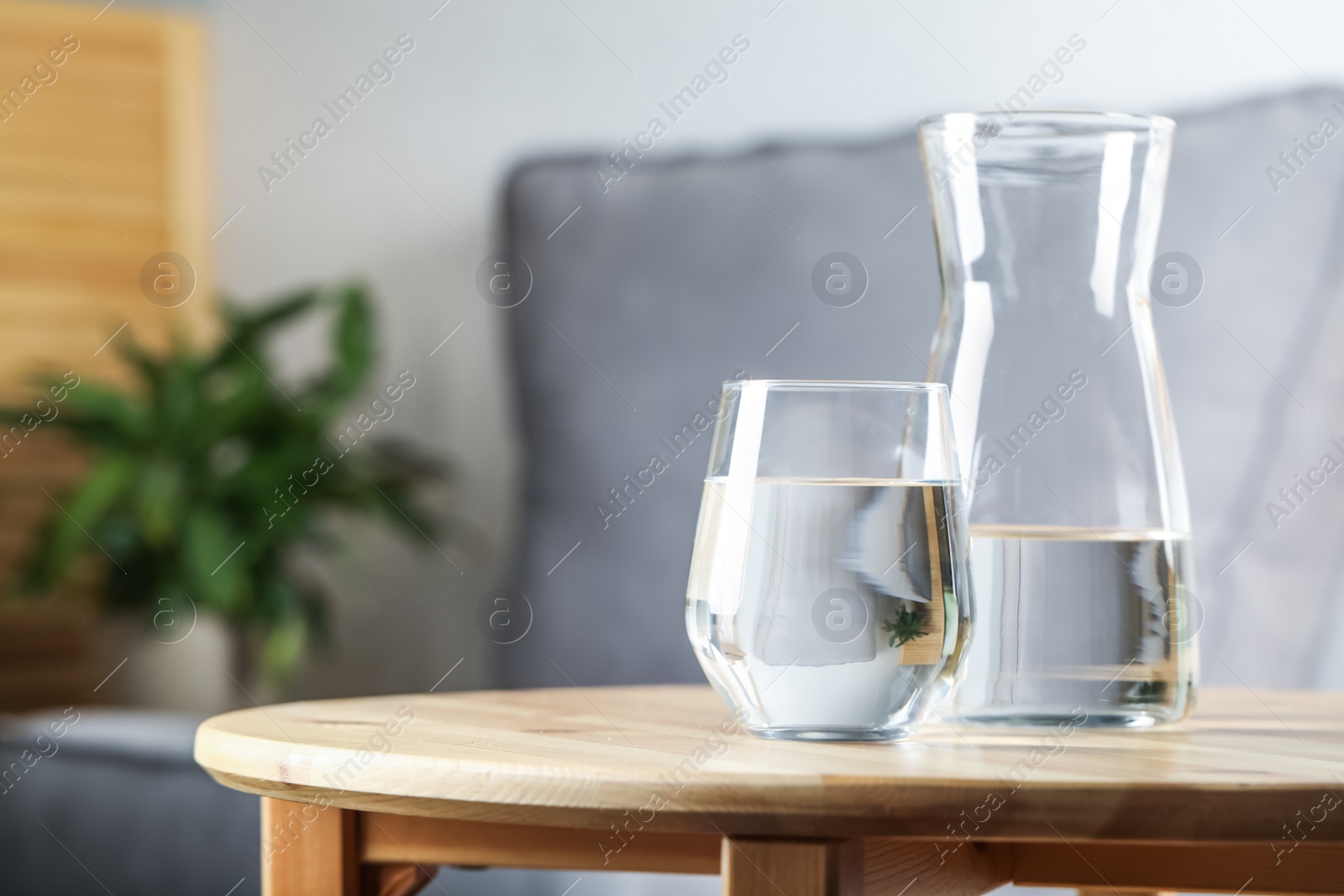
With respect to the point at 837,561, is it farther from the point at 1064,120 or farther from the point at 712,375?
the point at 712,375

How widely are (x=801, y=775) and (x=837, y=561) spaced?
0.30ft

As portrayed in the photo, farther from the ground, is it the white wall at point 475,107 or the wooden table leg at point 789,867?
the white wall at point 475,107

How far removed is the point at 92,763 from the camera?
1327 millimetres

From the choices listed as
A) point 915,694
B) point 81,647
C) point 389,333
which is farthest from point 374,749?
point 81,647

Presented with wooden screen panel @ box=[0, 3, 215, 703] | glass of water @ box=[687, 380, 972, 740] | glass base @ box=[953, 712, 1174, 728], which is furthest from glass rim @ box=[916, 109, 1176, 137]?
wooden screen panel @ box=[0, 3, 215, 703]

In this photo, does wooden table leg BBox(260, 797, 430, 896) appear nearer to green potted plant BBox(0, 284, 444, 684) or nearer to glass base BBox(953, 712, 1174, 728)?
glass base BBox(953, 712, 1174, 728)

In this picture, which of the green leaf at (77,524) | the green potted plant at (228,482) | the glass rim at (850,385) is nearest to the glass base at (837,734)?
the glass rim at (850,385)

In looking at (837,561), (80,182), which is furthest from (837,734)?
(80,182)

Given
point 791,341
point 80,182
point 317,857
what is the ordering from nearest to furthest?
1. point 317,857
2. point 791,341
3. point 80,182

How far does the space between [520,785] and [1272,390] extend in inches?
41.8

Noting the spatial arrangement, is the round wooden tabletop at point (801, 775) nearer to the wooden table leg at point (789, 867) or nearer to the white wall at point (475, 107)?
the wooden table leg at point (789, 867)

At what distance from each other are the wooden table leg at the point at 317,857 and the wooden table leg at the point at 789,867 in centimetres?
18

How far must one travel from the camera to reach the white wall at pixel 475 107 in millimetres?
1740

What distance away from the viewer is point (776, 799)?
0.45 meters
